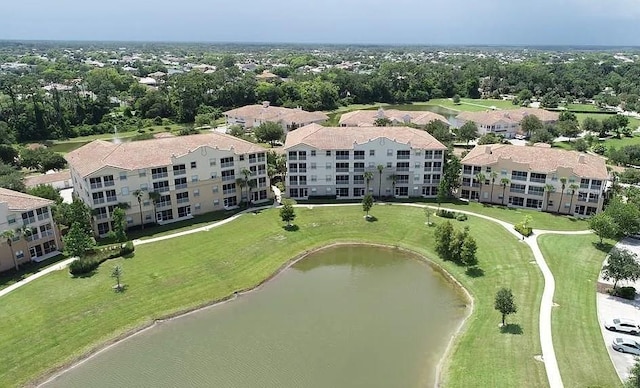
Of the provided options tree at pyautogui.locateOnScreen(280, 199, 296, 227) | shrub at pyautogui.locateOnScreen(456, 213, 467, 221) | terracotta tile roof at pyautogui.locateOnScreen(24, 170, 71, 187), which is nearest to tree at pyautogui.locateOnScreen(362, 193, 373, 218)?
tree at pyautogui.locateOnScreen(280, 199, 296, 227)

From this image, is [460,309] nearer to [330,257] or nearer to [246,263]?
Result: [330,257]

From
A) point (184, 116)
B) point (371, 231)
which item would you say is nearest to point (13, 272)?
point (371, 231)

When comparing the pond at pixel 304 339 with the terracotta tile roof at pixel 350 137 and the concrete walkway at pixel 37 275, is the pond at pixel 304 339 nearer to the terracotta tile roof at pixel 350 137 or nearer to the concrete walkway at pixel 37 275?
the concrete walkway at pixel 37 275

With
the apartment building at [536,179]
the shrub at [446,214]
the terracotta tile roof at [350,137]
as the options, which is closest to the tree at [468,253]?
the shrub at [446,214]

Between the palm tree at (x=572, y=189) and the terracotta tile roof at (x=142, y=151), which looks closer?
the terracotta tile roof at (x=142, y=151)

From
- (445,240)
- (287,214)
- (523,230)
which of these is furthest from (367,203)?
(523,230)

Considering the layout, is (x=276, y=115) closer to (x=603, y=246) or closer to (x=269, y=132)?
(x=269, y=132)
